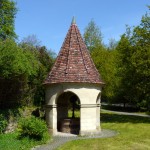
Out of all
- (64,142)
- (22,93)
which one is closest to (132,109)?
(22,93)

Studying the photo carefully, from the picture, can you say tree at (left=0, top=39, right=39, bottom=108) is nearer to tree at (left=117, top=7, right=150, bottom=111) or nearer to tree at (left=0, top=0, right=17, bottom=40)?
tree at (left=0, top=0, right=17, bottom=40)

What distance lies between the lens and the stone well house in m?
21.6

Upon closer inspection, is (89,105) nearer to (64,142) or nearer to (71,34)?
(64,142)

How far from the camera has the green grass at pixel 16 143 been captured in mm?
17281

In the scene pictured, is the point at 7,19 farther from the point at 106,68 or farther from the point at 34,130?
the point at 106,68

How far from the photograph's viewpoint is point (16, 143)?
1816cm

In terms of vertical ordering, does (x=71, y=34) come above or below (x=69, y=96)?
above

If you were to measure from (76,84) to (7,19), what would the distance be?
771 cm

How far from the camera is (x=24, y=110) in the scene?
1038 inches

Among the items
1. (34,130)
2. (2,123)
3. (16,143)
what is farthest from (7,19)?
(16,143)

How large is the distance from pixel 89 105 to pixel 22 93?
9.79m

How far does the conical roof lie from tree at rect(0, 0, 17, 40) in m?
4.31

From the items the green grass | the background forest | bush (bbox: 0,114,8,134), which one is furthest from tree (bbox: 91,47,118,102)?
the green grass

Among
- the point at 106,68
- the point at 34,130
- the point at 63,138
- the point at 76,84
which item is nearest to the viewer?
the point at 34,130
